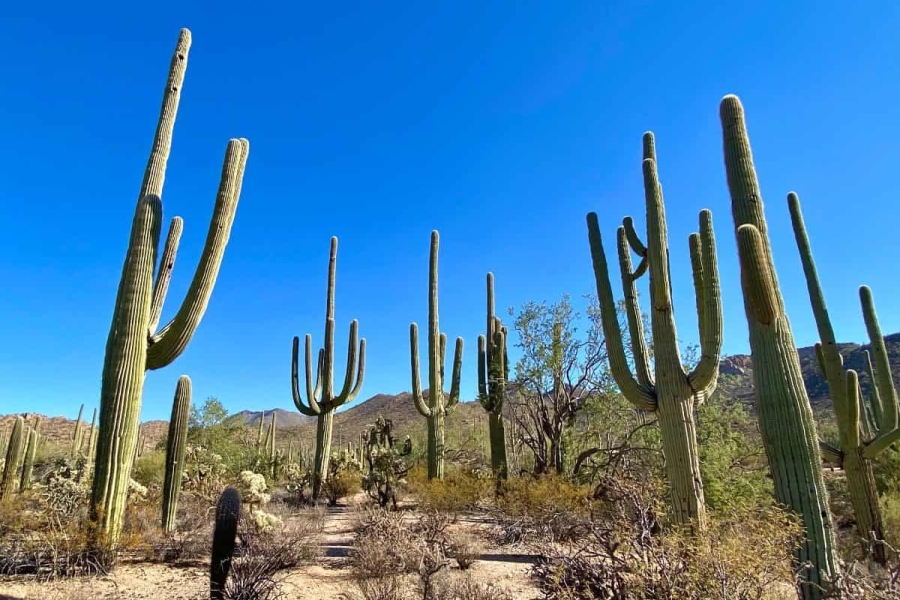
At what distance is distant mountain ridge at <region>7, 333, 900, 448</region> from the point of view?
106 ft

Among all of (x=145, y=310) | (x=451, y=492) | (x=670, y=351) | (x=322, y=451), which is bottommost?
(x=451, y=492)

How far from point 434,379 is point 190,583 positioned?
800 centimetres

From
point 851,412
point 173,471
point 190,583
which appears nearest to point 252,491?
point 173,471

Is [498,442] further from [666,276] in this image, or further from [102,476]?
[102,476]

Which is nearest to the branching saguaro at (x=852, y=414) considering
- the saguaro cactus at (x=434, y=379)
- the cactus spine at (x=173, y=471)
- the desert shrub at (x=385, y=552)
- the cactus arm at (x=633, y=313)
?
the cactus arm at (x=633, y=313)

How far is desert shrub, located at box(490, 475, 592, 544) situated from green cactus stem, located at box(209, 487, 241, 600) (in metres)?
4.38

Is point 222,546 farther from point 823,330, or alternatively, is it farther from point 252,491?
point 823,330

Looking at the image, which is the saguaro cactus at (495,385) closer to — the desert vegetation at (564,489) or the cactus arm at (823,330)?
the desert vegetation at (564,489)

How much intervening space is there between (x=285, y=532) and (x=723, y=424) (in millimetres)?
Answer: 9088

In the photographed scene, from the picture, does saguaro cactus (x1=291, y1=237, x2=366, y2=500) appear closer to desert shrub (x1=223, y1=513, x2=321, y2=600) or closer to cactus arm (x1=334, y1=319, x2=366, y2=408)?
cactus arm (x1=334, y1=319, x2=366, y2=408)

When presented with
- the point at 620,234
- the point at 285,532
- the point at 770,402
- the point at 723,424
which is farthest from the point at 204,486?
the point at 723,424

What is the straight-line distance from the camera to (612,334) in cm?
805

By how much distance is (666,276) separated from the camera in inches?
297

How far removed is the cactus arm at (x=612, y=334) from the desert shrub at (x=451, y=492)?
4315 millimetres
